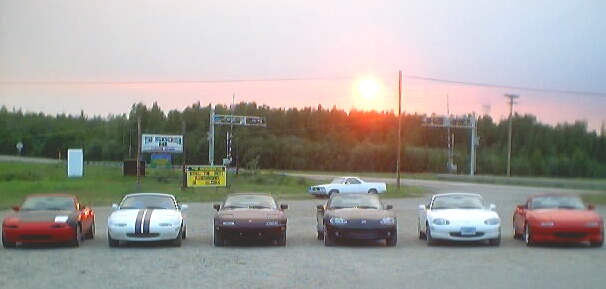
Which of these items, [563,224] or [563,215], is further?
[563,215]

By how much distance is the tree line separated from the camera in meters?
102

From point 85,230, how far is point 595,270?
12500 millimetres

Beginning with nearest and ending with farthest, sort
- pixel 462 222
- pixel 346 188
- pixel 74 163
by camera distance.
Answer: pixel 462 222 < pixel 346 188 < pixel 74 163

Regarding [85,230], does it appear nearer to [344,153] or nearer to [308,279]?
[308,279]

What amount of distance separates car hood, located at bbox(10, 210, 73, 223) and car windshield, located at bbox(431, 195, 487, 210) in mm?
9227

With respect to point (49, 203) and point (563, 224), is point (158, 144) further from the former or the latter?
point (563, 224)

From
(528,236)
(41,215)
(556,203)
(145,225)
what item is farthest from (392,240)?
(41,215)

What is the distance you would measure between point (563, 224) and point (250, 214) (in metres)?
7.47

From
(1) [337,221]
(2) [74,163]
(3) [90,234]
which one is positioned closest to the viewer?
(1) [337,221]

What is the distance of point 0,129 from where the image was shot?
119 metres

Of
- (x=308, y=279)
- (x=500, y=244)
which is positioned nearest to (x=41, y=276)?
(x=308, y=279)

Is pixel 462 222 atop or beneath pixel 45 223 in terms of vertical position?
atop

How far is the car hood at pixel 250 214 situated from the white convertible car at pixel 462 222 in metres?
3.75

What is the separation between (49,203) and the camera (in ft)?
63.5
